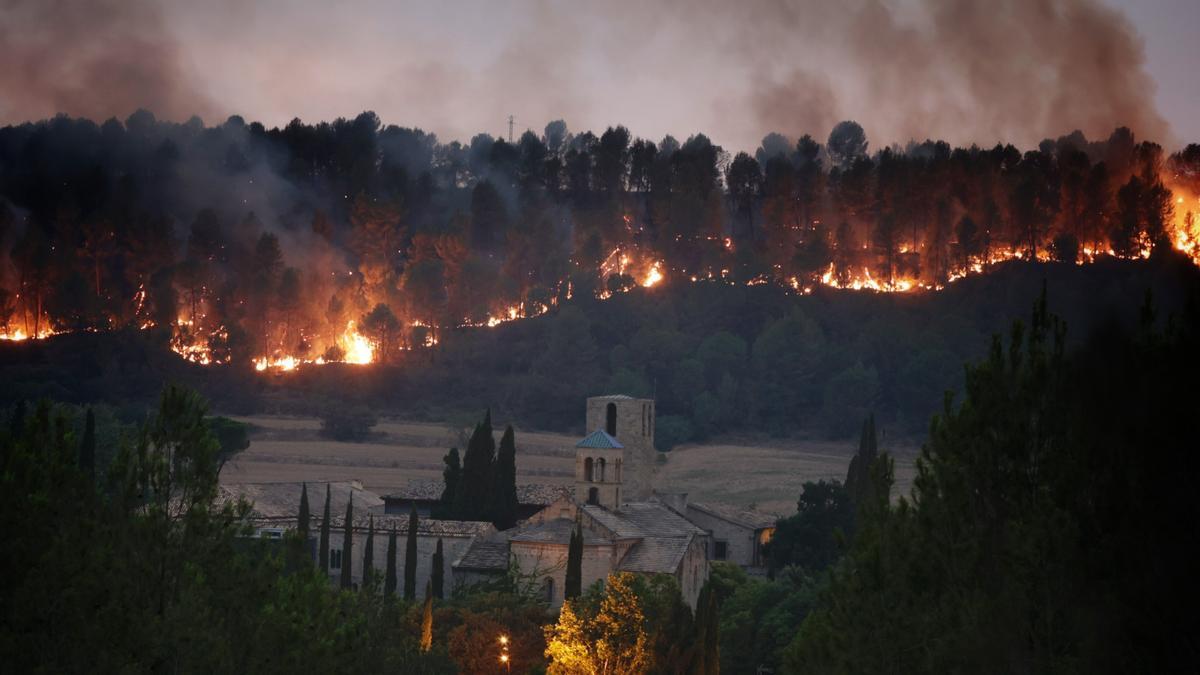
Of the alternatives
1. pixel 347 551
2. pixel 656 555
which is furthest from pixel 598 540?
pixel 347 551

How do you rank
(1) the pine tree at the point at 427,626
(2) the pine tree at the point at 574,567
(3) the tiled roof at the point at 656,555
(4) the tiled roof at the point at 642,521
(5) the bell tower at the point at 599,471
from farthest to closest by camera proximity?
(5) the bell tower at the point at 599,471, (4) the tiled roof at the point at 642,521, (3) the tiled roof at the point at 656,555, (2) the pine tree at the point at 574,567, (1) the pine tree at the point at 427,626

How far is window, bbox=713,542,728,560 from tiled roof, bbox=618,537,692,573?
10907mm

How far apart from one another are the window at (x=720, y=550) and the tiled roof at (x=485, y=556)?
40.4ft

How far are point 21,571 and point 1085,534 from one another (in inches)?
537

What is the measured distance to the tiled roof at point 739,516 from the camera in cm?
6369

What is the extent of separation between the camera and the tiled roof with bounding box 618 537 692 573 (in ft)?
166

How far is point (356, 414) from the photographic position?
9162 centimetres

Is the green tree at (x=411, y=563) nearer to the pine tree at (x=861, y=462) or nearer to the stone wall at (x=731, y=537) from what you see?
the stone wall at (x=731, y=537)

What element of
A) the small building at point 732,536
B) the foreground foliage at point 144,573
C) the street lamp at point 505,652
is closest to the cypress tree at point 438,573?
the street lamp at point 505,652

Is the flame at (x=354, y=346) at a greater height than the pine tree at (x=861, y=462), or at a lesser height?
greater

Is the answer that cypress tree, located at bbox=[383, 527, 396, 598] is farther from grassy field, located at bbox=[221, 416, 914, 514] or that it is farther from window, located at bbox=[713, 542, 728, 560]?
grassy field, located at bbox=[221, 416, 914, 514]

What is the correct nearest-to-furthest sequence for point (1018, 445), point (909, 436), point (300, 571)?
point (1018, 445) < point (300, 571) < point (909, 436)

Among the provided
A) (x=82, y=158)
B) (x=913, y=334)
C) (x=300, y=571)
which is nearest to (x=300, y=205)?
(x=82, y=158)

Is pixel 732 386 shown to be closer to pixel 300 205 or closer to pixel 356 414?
pixel 356 414
